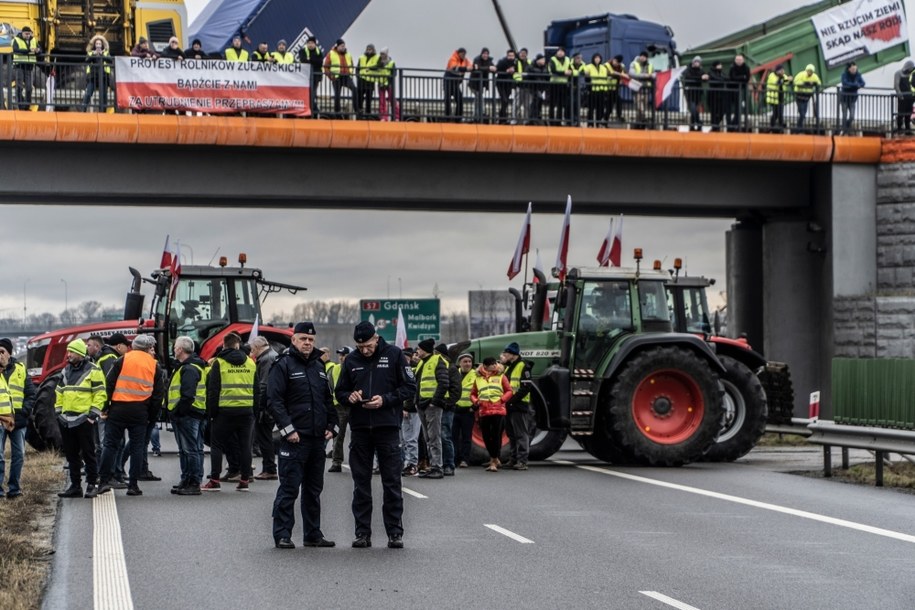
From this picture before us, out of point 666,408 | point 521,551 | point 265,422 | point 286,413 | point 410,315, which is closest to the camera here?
point 521,551

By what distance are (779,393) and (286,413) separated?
16.1 metres

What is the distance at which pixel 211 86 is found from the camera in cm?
2950

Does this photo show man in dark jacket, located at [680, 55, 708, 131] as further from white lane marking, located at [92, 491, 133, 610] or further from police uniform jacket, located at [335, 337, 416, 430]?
police uniform jacket, located at [335, 337, 416, 430]

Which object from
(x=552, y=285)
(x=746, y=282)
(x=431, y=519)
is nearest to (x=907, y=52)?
(x=746, y=282)

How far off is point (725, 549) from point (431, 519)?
133 inches

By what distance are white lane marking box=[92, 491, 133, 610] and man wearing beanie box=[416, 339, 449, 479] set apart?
536 cm

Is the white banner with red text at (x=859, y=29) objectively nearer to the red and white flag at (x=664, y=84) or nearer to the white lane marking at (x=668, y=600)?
the red and white flag at (x=664, y=84)

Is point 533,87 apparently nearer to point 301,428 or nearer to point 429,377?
point 429,377

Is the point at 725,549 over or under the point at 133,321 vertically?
under

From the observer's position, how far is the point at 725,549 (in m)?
12.6

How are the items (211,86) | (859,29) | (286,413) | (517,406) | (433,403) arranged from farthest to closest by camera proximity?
(859,29) → (211,86) → (517,406) → (433,403) → (286,413)

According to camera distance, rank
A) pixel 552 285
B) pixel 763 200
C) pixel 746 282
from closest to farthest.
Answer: pixel 552 285, pixel 763 200, pixel 746 282

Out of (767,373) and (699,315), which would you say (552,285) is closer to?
(699,315)

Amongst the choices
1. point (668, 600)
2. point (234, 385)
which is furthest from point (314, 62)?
point (668, 600)
